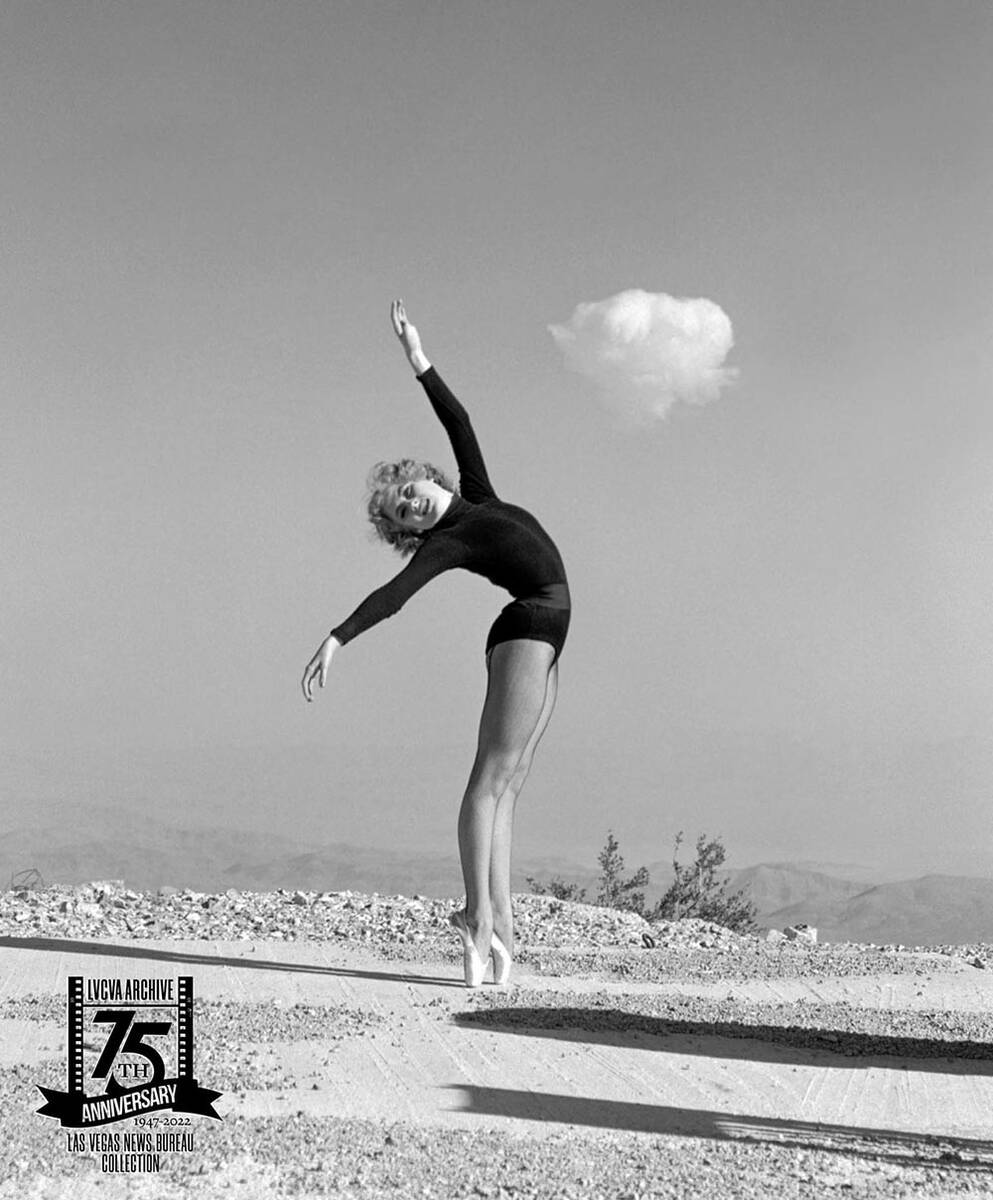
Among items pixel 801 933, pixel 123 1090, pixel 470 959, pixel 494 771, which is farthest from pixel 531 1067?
pixel 801 933

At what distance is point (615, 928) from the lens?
38.9 feet

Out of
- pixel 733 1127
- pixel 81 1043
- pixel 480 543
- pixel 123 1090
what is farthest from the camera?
pixel 480 543

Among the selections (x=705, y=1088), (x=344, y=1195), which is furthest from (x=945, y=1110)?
(x=344, y=1195)

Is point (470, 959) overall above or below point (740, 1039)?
above

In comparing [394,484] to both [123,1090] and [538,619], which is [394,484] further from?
[123,1090]

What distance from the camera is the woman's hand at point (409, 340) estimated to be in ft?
26.4

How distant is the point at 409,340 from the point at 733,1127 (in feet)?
15.5

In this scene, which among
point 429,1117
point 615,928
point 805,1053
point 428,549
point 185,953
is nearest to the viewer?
point 429,1117

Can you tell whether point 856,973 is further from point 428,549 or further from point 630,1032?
point 428,549

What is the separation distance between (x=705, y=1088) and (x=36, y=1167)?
262cm

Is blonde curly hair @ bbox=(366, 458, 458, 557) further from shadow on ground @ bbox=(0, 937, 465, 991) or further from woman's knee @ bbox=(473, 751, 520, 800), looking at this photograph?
shadow on ground @ bbox=(0, 937, 465, 991)

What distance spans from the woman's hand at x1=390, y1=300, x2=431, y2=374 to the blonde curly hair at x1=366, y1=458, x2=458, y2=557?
23.2 inches

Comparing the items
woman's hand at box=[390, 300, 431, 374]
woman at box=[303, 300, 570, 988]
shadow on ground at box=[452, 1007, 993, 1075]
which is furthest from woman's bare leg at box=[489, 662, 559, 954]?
woman's hand at box=[390, 300, 431, 374]

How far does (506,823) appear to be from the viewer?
309 inches
